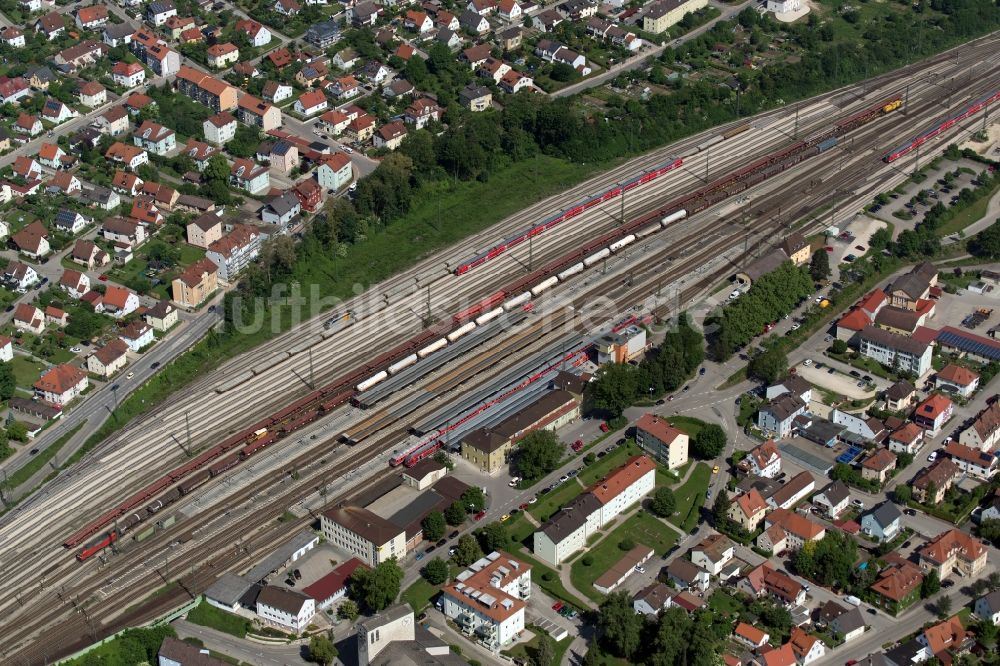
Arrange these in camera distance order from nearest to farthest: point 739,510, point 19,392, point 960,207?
point 739,510, point 19,392, point 960,207

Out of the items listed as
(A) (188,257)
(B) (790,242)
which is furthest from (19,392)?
(B) (790,242)

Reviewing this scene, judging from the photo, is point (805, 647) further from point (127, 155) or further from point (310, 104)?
point (310, 104)

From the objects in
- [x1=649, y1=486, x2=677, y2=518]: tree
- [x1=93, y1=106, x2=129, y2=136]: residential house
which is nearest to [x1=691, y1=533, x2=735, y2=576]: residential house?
[x1=649, y1=486, x2=677, y2=518]: tree

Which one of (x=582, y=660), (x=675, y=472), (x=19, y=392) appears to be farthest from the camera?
(x=19, y=392)

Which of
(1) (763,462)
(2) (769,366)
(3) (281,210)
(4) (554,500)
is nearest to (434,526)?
(4) (554,500)

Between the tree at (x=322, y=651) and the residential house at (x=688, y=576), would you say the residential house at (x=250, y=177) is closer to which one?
the tree at (x=322, y=651)

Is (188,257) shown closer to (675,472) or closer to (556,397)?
(556,397)
